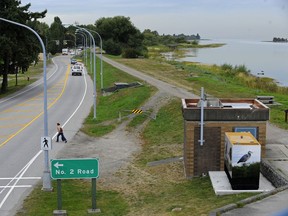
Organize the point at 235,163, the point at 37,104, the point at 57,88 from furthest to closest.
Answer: the point at 57,88
the point at 37,104
the point at 235,163

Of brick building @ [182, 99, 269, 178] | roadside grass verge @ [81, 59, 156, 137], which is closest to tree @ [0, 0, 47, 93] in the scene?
roadside grass verge @ [81, 59, 156, 137]

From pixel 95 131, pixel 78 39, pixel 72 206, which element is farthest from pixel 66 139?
pixel 78 39

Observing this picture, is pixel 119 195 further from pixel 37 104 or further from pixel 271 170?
pixel 37 104

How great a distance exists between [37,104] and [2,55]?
306 inches

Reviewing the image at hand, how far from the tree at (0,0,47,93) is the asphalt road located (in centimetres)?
380

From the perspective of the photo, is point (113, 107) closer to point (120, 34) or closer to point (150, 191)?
point (150, 191)

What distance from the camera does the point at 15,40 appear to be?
5266 centimetres

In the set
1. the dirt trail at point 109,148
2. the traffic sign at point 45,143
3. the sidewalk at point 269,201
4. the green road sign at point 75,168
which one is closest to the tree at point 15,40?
the dirt trail at point 109,148

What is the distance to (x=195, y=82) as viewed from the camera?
178 feet

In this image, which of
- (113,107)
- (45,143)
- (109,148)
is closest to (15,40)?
(113,107)

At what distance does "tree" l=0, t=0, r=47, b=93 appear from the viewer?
50.9 meters

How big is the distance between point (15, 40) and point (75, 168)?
40061 mm

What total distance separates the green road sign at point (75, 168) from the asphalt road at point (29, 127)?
7.47ft

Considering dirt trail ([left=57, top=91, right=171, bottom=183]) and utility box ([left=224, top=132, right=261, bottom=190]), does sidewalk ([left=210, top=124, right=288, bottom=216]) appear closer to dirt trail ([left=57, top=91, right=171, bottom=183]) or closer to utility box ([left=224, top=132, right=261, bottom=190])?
utility box ([left=224, top=132, right=261, bottom=190])
